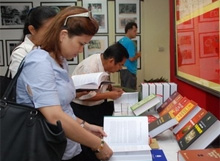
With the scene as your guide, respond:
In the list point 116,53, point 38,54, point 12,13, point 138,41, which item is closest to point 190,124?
point 38,54

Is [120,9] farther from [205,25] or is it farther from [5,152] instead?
[5,152]

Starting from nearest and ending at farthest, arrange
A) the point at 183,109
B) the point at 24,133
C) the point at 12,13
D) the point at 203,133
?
the point at 24,133
the point at 203,133
the point at 183,109
the point at 12,13

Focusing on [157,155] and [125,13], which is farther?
[125,13]

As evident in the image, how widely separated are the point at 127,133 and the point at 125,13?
353cm

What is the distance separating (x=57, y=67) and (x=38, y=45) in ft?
0.41

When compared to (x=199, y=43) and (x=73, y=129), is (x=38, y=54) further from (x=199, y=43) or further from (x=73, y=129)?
(x=199, y=43)

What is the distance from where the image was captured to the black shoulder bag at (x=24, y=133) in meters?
0.75

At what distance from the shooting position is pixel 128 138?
1094mm

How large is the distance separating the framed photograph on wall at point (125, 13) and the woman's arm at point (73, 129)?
3618 millimetres

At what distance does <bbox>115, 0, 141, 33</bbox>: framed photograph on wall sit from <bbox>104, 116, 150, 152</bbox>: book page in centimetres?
332

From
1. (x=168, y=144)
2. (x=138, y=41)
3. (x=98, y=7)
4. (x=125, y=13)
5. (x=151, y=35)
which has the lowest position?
(x=168, y=144)

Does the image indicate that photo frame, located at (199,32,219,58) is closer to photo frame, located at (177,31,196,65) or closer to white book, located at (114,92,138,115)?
photo frame, located at (177,31,196,65)

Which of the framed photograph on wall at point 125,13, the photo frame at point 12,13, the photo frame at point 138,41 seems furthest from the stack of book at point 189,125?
the photo frame at point 12,13

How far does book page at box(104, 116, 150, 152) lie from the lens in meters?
1.01
